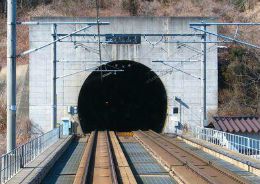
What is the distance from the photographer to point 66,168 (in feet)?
60.5

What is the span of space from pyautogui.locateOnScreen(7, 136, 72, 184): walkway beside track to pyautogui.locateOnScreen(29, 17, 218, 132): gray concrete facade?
17.3 metres

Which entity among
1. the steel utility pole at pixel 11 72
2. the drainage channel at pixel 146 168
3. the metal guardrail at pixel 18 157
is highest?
the steel utility pole at pixel 11 72

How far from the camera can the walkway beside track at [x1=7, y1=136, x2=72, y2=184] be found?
14.0 metres

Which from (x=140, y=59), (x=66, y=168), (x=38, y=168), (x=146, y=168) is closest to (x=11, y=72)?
(x=38, y=168)

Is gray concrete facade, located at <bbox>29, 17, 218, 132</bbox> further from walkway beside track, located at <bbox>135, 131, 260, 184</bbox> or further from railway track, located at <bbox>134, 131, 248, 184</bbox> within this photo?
railway track, located at <bbox>134, 131, 248, 184</bbox>

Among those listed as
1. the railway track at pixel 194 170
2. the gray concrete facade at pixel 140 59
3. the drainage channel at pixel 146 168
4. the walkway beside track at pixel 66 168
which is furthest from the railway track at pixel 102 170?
the gray concrete facade at pixel 140 59

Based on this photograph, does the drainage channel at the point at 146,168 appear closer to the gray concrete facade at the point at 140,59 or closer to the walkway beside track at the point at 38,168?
the walkway beside track at the point at 38,168

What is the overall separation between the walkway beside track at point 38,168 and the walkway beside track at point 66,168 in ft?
0.61

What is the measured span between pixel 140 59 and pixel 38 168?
24.2 m

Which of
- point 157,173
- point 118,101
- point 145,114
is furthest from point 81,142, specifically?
point 118,101

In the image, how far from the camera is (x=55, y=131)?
29047 mm

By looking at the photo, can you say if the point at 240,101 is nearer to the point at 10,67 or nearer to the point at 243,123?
the point at 243,123

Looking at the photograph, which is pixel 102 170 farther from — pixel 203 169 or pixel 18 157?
pixel 203 169

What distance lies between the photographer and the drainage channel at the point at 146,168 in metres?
16.0
